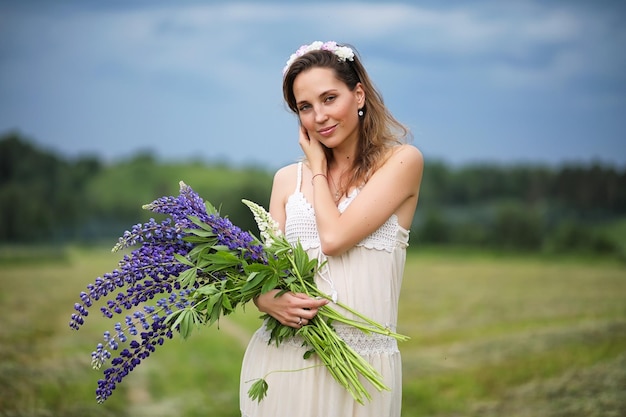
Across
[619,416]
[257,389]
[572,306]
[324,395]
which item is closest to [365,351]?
[324,395]

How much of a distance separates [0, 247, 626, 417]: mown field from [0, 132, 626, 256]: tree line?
0.21 metres

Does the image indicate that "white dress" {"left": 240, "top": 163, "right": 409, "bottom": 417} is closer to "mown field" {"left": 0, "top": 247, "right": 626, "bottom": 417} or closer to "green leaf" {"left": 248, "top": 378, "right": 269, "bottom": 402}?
"green leaf" {"left": 248, "top": 378, "right": 269, "bottom": 402}

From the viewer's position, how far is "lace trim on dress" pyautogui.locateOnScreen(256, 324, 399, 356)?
2182mm

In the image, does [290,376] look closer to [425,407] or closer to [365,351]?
[365,351]

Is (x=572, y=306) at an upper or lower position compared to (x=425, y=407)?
upper

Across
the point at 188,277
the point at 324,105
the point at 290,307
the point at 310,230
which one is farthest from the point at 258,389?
the point at 324,105

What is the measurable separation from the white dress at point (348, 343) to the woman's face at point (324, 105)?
220 mm

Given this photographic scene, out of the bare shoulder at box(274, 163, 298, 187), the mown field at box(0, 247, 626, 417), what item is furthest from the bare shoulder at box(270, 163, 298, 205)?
the mown field at box(0, 247, 626, 417)

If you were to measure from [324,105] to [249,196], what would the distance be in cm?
539

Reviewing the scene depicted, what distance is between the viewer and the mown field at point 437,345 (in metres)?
5.47

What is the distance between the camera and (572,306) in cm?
660

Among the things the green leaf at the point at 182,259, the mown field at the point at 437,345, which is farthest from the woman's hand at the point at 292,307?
the mown field at the point at 437,345

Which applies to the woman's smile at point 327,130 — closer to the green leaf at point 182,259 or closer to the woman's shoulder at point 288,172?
the woman's shoulder at point 288,172

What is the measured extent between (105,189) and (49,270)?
998 millimetres
